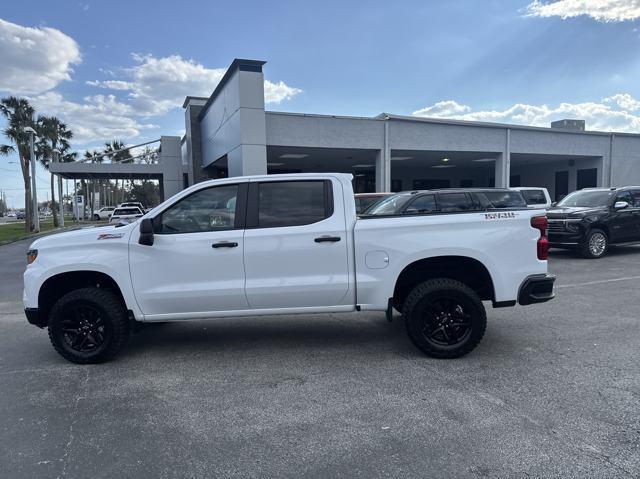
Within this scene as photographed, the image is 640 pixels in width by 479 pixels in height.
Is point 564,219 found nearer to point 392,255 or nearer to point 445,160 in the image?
point 392,255

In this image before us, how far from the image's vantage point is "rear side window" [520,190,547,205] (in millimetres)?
14609

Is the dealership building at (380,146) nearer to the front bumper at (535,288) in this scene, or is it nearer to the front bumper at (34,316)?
the front bumper at (34,316)

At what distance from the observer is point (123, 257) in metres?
4.77

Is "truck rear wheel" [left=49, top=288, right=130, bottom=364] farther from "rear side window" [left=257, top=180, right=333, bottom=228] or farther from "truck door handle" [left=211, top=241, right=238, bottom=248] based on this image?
"rear side window" [left=257, top=180, right=333, bottom=228]

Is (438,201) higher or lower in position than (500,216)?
higher

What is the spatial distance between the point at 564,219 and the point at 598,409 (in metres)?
9.31

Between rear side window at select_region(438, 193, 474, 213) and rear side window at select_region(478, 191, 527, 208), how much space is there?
1.98ft

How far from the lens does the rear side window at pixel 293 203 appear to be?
4852mm

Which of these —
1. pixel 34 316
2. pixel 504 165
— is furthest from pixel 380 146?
pixel 34 316

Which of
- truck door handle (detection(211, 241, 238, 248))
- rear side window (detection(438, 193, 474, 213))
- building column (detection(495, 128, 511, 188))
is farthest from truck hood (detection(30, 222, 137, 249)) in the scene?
building column (detection(495, 128, 511, 188))

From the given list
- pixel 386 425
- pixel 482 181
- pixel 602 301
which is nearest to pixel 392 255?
pixel 386 425

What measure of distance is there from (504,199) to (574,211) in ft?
9.05

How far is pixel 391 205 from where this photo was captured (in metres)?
9.52

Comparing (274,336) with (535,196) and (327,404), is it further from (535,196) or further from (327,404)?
(535,196)
